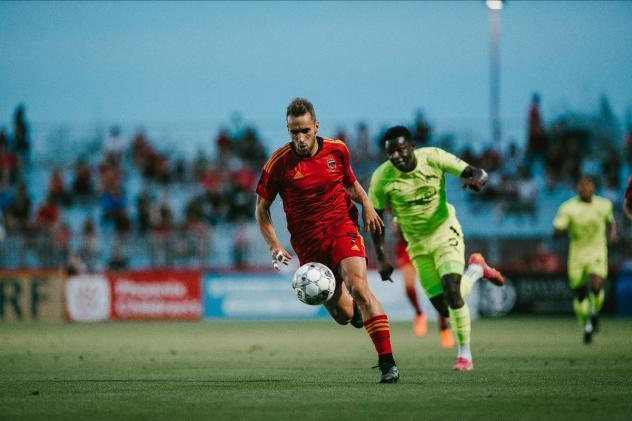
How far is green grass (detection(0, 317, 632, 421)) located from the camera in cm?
801

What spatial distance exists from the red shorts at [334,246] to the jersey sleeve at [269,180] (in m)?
0.63

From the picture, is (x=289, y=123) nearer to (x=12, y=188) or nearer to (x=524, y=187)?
(x=524, y=187)

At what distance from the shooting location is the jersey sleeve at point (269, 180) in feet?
35.2

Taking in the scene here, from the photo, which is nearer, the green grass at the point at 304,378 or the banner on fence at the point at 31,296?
the green grass at the point at 304,378

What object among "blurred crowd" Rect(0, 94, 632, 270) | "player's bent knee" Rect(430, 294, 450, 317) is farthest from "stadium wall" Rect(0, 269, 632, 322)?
"player's bent knee" Rect(430, 294, 450, 317)

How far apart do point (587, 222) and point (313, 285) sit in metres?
9.57

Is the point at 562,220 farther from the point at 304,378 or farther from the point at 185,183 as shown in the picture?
the point at 185,183

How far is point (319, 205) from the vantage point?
1093 centimetres

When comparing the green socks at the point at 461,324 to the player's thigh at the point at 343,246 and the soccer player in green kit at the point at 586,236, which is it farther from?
the soccer player in green kit at the point at 586,236

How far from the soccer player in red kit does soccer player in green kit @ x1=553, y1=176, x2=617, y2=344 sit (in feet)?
27.9

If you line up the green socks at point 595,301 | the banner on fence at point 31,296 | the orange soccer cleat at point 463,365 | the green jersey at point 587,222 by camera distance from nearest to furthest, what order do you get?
the orange soccer cleat at point 463,365, the green socks at point 595,301, the green jersey at point 587,222, the banner on fence at point 31,296

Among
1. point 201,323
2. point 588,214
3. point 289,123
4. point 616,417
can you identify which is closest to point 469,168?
point 289,123

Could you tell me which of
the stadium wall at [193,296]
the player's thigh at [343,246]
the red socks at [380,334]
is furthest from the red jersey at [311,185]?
the stadium wall at [193,296]

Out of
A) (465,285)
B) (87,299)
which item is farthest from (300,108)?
(87,299)
